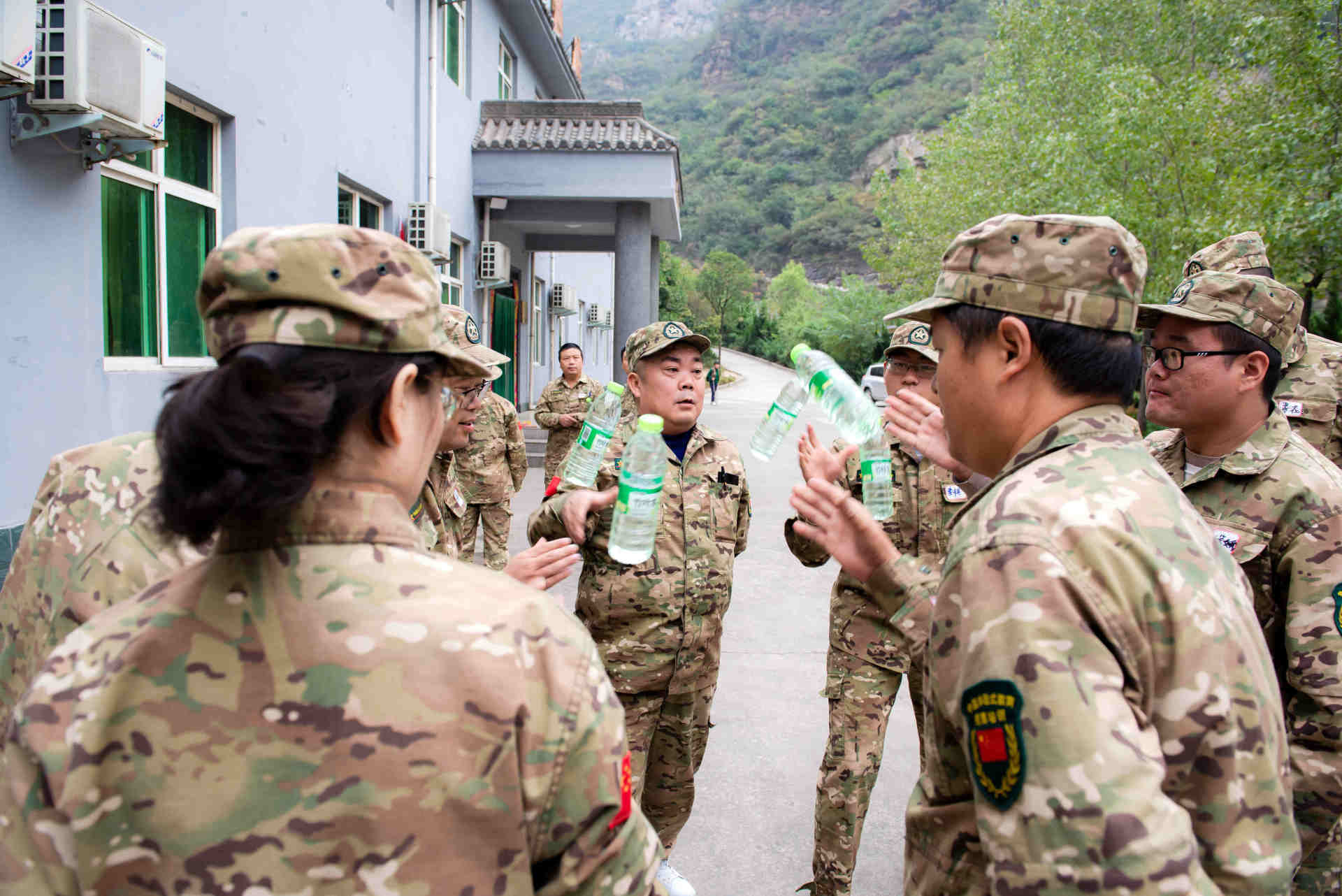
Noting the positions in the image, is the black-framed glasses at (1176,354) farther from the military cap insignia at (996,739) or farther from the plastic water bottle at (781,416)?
the military cap insignia at (996,739)

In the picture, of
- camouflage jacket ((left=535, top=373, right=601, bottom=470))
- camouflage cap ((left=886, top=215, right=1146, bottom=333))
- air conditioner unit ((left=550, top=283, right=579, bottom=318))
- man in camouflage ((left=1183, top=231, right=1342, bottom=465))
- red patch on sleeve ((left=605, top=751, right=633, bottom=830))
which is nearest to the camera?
red patch on sleeve ((left=605, top=751, right=633, bottom=830))

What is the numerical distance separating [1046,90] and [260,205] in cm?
1848

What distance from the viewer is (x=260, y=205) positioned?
6.53 m

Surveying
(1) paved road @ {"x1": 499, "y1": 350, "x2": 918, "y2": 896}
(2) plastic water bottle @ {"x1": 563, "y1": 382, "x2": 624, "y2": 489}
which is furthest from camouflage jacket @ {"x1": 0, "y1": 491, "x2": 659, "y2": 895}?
(1) paved road @ {"x1": 499, "y1": 350, "x2": 918, "y2": 896}

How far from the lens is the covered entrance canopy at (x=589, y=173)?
12.6 meters

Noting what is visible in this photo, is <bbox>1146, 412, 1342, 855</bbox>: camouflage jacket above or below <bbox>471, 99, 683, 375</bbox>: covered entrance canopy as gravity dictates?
below

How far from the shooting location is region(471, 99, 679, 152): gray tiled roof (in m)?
12.5

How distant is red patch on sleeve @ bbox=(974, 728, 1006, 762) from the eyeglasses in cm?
263

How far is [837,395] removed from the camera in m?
2.82

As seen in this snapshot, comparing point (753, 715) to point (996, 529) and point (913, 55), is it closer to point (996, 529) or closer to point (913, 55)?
point (996, 529)

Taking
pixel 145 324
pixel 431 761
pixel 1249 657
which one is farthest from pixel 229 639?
pixel 145 324

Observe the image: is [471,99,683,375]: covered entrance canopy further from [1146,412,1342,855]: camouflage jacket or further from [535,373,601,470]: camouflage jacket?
[1146,412,1342,855]: camouflage jacket

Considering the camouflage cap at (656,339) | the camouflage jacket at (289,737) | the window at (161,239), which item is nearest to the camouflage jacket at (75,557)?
the camouflage jacket at (289,737)

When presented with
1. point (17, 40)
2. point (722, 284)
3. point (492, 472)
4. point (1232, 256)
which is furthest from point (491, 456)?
point (722, 284)
